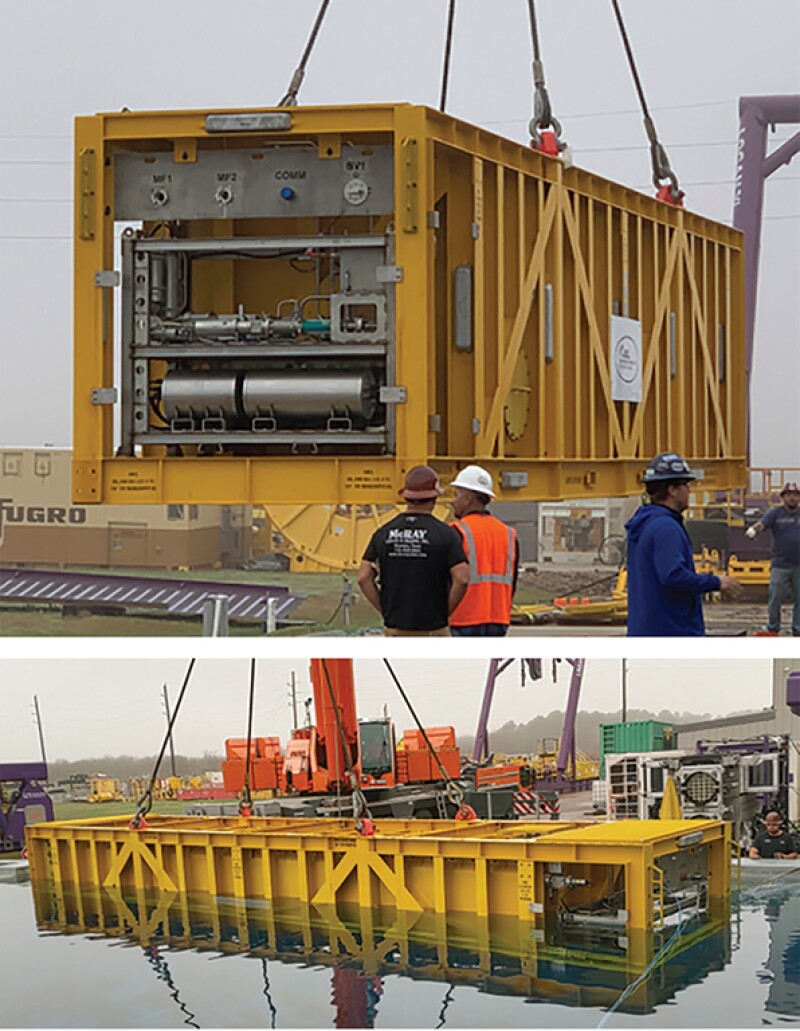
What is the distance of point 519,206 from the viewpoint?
838 centimetres

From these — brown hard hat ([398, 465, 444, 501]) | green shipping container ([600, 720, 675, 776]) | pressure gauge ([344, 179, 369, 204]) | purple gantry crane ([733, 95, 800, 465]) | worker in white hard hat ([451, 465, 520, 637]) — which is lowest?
green shipping container ([600, 720, 675, 776])

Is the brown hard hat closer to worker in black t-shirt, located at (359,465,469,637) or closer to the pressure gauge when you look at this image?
worker in black t-shirt, located at (359,465,469,637)

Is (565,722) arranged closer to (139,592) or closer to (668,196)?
(668,196)

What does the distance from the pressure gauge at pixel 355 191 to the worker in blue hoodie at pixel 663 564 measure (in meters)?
2.41

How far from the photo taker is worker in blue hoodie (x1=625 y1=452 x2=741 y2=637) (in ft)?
19.0

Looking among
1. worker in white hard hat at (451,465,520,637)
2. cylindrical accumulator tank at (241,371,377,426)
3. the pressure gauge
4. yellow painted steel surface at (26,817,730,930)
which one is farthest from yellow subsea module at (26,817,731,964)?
the pressure gauge

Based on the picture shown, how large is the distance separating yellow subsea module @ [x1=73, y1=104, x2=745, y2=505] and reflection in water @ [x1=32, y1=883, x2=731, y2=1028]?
2.12 meters

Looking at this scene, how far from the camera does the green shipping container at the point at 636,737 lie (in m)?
8.32

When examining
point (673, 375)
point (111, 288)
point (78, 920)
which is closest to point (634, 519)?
point (111, 288)

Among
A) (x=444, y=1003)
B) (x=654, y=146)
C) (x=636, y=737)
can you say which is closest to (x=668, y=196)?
(x=654, y=146)

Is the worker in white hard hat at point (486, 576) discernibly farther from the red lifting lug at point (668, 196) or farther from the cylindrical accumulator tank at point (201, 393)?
the red lifting lug at point (668, 196)

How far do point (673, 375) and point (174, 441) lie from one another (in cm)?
421

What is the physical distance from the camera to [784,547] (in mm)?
10484

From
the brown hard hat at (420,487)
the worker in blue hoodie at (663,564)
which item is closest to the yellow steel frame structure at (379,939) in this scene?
the worker in blue hoodie at (663,564)
